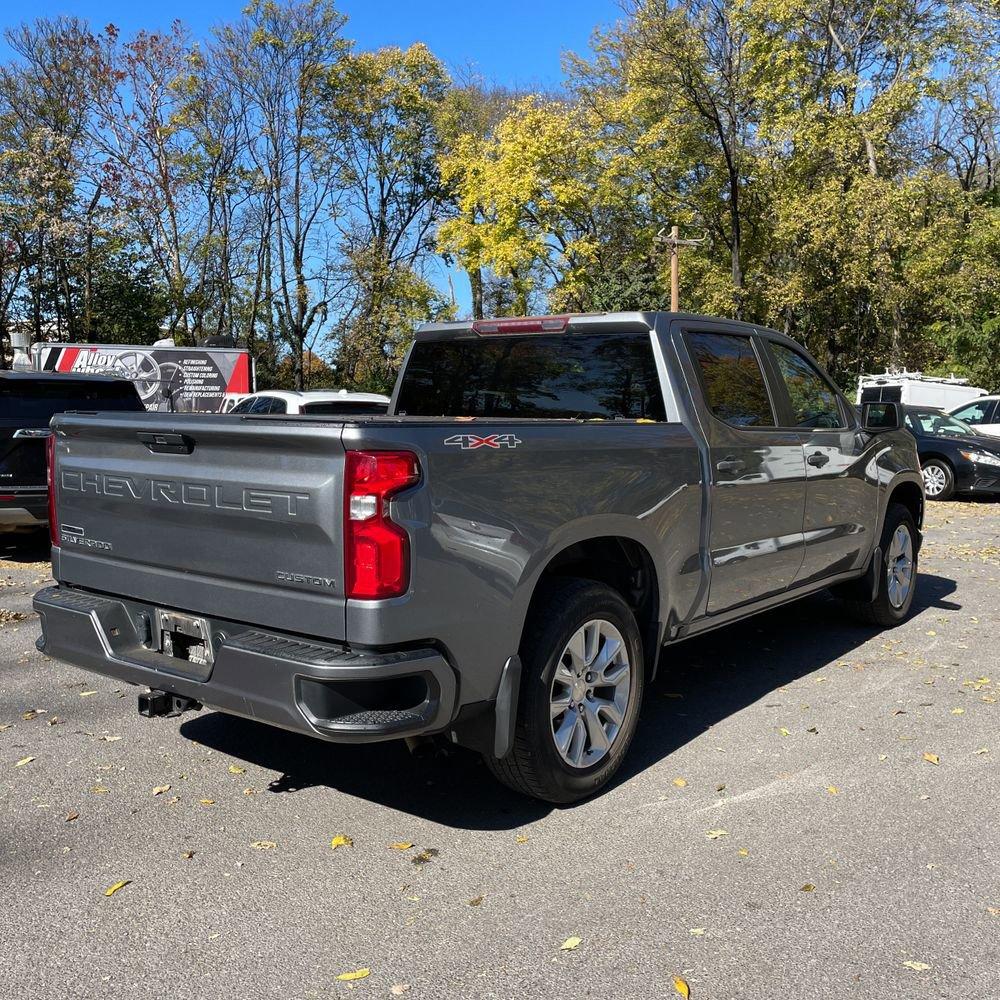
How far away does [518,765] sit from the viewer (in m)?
3.67

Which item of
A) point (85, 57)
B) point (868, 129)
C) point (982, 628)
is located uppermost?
point (85, 57)

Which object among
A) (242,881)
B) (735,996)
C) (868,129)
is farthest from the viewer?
(868,129)

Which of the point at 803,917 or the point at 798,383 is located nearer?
the point at 803,917

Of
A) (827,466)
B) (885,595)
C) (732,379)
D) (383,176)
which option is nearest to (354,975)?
(732,379)

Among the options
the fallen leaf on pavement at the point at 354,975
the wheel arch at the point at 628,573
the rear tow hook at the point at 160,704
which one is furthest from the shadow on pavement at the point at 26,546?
the fallen leaf on pavement at the point at 354,975

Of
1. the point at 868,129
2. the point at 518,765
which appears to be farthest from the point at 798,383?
the point at 868,129

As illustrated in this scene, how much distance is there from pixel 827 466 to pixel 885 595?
63.0 inches

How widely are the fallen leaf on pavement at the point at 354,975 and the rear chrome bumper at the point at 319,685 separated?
65cm

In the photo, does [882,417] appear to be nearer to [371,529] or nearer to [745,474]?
[745,474]

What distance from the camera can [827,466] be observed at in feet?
18.6

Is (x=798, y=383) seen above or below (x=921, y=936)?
above

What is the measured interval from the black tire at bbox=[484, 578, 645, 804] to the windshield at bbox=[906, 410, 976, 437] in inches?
562

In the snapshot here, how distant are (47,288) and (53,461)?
28.7 m

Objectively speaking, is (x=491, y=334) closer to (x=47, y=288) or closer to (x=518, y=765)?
(x=518, y=765)
